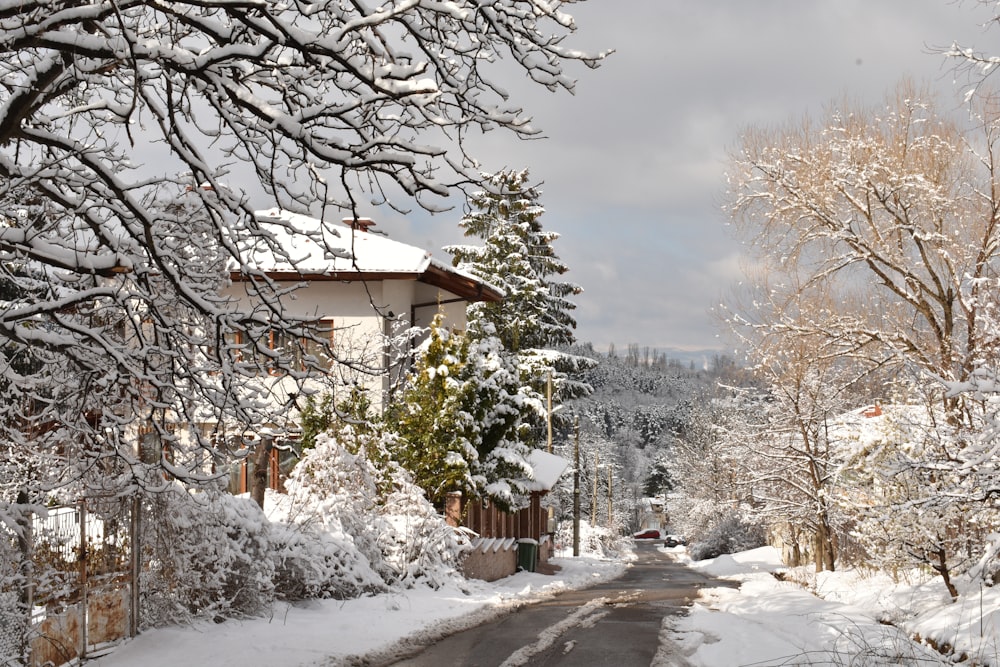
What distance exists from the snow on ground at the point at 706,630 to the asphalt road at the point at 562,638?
38 cm

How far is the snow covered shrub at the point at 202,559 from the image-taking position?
11.5m

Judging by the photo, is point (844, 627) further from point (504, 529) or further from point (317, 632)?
point (504, 529)

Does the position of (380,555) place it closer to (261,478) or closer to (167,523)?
(261,478)

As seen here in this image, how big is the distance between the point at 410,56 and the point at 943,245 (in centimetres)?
1331

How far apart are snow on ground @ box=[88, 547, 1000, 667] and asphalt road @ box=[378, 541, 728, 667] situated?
38cm

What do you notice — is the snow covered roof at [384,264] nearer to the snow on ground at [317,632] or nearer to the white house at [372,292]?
the white house at [372,292]

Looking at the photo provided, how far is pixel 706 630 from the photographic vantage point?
44.1 feet

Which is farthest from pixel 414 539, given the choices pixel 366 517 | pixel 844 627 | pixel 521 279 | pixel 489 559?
pixel 521 279

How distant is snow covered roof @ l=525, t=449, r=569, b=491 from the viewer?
30.4m

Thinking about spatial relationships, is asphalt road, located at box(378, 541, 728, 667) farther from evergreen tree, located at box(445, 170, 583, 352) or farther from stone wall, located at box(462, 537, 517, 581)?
evergreen tree, located at box(445, 170, 583, 352)

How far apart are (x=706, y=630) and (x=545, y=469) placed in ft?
69.9

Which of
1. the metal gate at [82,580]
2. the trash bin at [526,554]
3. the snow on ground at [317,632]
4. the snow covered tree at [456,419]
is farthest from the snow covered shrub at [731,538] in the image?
the metal gate at [82,580]

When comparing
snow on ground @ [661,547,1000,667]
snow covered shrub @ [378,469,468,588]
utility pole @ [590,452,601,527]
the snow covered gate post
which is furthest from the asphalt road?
utility pole @ [590,452,601,527]

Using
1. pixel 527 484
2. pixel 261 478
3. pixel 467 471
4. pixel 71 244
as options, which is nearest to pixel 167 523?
pixel 71 244
